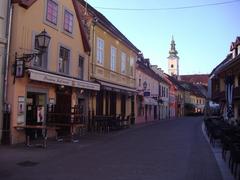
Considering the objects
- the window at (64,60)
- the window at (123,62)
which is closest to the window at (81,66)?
the window at (64,60)

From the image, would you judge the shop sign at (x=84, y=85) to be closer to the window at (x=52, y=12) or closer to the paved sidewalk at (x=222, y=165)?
the window at (x=52, y=12)

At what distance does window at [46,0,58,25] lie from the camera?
19484 mm

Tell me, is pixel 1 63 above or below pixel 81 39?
below

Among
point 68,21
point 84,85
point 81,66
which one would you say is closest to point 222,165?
point 84,85

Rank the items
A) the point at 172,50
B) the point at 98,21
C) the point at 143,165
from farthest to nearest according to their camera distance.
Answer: the point at 172,50, the point at 98,21, the point at 143,165

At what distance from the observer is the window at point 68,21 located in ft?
70.5

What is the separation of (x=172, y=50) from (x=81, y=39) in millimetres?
92777

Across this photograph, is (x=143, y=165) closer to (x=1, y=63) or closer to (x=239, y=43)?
(x=1, y=63)

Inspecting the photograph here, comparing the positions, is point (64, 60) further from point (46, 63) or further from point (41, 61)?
point (41, 61)

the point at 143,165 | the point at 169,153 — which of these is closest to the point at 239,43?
the point at 169,153

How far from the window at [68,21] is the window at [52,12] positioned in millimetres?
1171

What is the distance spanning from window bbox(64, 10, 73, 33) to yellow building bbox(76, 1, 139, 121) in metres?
2.93

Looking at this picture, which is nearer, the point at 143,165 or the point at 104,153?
the point at 143,165

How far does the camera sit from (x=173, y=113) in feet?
252
